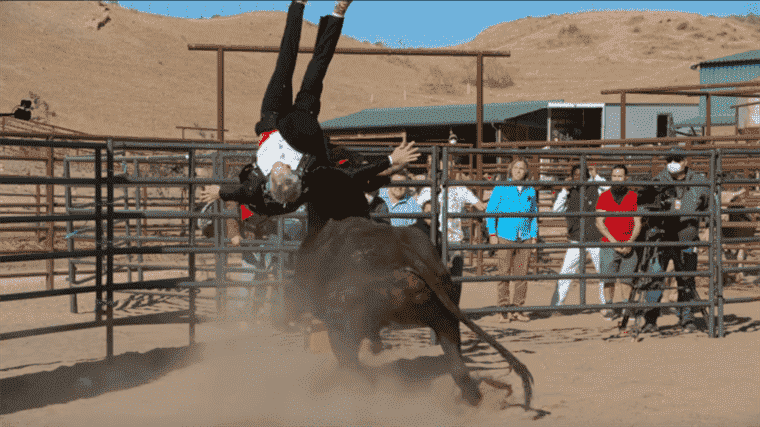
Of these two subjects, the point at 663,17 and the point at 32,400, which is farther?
the point at 663,17

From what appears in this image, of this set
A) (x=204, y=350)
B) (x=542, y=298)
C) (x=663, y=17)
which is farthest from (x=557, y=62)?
(x=204, y=350)

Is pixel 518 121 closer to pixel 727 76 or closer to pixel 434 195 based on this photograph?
pixel 727 76

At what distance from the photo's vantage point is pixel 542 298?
9258 mm

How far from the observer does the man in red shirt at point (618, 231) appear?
6980 millimetres

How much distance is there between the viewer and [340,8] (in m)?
4.14

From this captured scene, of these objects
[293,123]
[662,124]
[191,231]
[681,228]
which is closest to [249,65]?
[662,124]

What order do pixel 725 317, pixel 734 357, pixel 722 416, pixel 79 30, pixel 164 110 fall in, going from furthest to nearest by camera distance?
pixel 79 30 → pixel 164 110 → pixel 725 317 → pixel 734 357 → pixel 722 416

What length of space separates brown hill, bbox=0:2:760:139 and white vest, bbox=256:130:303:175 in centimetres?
2988

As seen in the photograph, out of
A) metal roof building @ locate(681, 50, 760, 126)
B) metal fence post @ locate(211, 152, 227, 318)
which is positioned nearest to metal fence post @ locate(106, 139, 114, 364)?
metal fence post @ locate(211, 152, 227, 318)

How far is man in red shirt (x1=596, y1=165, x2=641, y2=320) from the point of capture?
698 cm

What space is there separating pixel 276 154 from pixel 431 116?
910 inches

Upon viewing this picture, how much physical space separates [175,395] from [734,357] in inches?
161

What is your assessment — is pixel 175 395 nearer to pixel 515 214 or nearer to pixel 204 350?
pixel 204 350

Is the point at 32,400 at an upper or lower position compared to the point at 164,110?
lower
